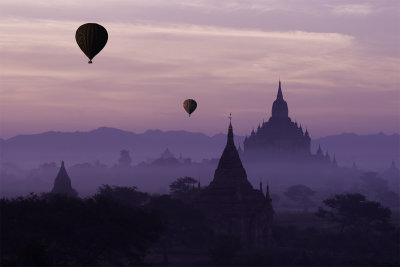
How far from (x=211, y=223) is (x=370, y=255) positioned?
14.6m

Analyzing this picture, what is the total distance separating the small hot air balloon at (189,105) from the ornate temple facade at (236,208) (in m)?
16.4

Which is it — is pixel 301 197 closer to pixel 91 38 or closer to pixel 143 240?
pixel 91 38

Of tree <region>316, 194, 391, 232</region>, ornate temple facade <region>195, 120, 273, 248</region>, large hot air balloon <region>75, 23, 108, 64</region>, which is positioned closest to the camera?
large hot air balloon <region>75, 23, 108, 64</region>

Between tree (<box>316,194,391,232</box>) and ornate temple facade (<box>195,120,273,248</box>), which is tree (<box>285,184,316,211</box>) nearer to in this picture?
tree (<box>316,194,391,232</box>)

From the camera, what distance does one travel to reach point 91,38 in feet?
218

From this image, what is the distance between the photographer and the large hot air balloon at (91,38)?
66.1m

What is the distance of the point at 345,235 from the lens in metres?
81.3

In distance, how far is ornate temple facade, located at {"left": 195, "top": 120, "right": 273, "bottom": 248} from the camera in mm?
77938

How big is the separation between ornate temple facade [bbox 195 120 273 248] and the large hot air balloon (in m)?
19.8

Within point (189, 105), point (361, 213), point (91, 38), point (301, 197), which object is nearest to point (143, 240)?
point (91, 38)

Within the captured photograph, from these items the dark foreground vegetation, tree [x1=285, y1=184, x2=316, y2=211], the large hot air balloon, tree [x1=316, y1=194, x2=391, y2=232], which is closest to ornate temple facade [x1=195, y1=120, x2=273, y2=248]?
the dark foreground vegetation

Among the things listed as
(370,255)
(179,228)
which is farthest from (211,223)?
(370,255)

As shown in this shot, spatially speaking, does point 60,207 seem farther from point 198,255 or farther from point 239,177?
point 239,177

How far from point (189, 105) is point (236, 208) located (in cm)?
2275
